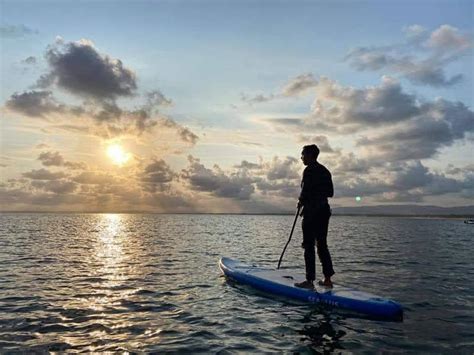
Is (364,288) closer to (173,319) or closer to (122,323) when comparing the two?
(173,319)

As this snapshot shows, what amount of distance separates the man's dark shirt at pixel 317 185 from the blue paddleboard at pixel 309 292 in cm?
255

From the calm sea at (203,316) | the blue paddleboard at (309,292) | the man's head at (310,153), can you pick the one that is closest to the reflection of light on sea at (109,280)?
the calm sea at (203,316)

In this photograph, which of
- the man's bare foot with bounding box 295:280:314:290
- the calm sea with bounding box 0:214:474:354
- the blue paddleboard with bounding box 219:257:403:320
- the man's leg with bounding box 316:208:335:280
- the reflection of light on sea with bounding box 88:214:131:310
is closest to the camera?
the calm sea with bounding box 0:214:474:354

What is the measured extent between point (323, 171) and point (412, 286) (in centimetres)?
728

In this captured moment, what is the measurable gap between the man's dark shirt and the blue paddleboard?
255cm

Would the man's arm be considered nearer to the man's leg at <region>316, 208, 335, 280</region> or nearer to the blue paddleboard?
the man's leg at <region>316, 208, 335, 280</region>

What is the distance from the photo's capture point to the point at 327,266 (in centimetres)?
1209

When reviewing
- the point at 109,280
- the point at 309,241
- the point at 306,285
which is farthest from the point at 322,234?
the point at 109,280

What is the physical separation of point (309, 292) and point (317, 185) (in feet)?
10.5

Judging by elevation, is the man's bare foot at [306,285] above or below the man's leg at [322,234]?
below

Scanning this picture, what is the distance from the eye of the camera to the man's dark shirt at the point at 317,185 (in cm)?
1188

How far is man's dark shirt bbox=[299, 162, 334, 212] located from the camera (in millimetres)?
11883

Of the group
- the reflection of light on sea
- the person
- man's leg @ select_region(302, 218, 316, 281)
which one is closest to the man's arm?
the person

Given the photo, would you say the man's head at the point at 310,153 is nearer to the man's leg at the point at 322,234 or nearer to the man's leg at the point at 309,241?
the man's leg at the point at 322,234
